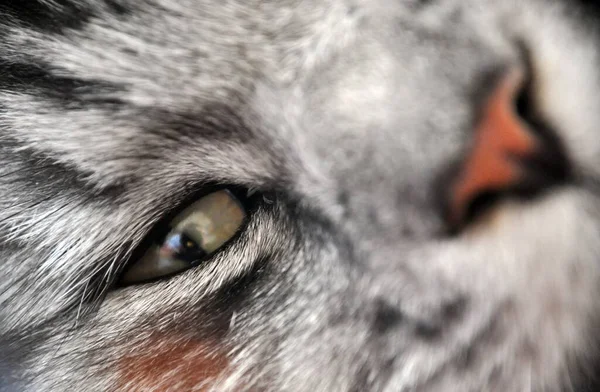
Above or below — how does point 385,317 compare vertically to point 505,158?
below

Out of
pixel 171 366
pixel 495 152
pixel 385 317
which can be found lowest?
pixel 171 366

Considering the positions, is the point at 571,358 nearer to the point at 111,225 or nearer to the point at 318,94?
the point at 318,94

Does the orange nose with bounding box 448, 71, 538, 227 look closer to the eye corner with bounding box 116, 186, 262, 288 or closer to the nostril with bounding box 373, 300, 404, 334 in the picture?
the nostril with bounding box 373, 300, 404, 334

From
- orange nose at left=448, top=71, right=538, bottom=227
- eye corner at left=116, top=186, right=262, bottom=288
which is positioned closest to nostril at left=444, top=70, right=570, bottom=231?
orange nose at left=448, top=71, right=538, bottom=227

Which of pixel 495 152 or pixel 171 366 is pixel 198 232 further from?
pixel 495 152

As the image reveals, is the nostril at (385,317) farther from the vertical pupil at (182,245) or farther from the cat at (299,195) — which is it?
the vertical pupil at (182,245)

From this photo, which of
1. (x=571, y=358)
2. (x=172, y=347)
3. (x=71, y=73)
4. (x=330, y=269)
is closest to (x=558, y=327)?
(x=571, y=358)

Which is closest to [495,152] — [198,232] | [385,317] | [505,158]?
[505,158]
